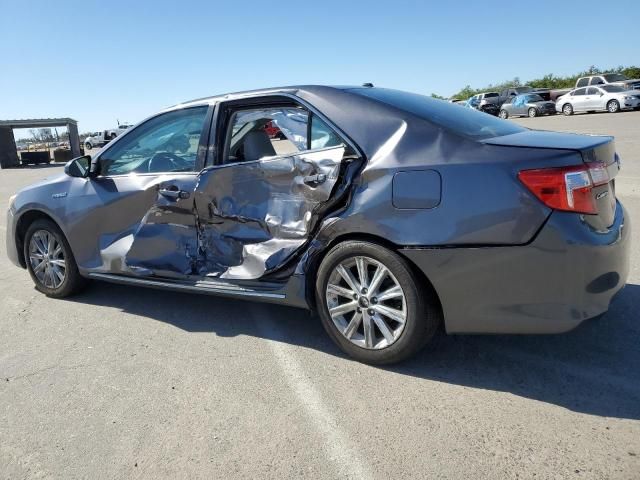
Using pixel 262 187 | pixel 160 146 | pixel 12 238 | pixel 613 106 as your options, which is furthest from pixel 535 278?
pixel 613 106

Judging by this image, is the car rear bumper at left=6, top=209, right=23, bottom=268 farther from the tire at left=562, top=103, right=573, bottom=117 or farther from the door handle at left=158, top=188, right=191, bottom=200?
the tire at left=562, top=103, right=573, bottom=117

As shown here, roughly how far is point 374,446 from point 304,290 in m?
1.16

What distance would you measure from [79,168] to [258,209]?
6.39 feet

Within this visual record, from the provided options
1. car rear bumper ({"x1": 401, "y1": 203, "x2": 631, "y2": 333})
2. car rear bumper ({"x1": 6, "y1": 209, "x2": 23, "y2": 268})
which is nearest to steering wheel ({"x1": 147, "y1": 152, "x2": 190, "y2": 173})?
car rear bumper ({"x1": 6, "y1": 209, "x2": 23, "y2": 268})

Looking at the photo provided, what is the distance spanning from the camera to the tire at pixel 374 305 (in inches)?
115

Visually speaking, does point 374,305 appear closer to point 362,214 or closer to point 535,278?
point 362,214

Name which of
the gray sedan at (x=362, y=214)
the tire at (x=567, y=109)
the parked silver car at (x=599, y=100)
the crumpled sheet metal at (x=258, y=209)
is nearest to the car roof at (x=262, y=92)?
the gray sedan at (x=362, y=214)

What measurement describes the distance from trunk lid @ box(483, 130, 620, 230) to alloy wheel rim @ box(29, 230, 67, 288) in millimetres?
3872

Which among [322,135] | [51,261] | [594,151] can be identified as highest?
[322,135]

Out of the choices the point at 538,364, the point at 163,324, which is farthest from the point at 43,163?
the point at 538,364

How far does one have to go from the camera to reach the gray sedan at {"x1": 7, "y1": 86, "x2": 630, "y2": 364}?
2.61 metres

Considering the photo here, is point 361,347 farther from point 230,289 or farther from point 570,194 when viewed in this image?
point 570,194

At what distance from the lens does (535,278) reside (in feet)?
8.55

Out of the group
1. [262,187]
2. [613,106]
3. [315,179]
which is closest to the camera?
[315,179]
